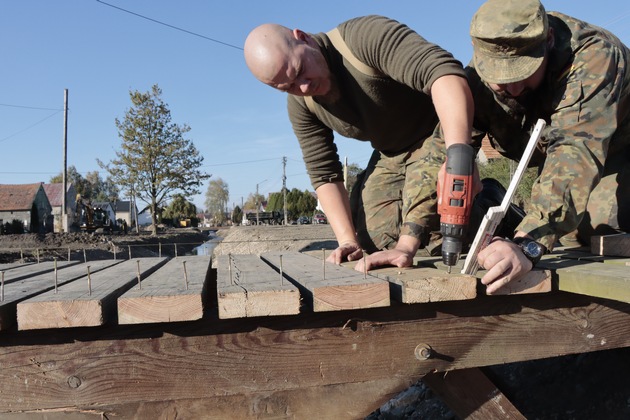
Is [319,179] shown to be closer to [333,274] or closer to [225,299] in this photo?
[333,274]

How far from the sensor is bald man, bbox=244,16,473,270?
2.51 metres

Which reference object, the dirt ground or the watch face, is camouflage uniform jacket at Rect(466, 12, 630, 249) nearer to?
the watch face

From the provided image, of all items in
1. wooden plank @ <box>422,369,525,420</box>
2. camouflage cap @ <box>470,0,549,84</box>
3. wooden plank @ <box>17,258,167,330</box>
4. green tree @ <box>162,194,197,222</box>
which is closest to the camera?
wooden plank @ <box>17,258,167,330</box>

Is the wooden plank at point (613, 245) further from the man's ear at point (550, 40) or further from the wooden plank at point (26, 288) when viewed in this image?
the wooden plank at point (26, 288)

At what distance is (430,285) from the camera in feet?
5.82

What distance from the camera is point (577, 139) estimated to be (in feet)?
7.41

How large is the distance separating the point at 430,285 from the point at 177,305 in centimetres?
84

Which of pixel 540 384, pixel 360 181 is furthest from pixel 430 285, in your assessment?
pixel 360 181

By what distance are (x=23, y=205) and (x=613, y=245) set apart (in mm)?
51248

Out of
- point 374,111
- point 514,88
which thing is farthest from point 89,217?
point 514,88

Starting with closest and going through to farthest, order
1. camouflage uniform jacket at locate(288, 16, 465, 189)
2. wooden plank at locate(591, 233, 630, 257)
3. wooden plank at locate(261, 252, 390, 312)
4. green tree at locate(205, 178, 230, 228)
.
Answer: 1. wooden plank at locate(261, 252, 390, 312)
2. wooden plank at locate(591, 233, 630, 257)
3. camouflage uniform jacket at locate(288, 16, 465, 189)
4. green tree at locate(205, 178, 230, 228)

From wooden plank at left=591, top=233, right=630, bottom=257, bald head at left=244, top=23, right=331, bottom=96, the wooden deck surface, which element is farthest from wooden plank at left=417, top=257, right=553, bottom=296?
bald head at left=244, top=23, right=331, bottom=96

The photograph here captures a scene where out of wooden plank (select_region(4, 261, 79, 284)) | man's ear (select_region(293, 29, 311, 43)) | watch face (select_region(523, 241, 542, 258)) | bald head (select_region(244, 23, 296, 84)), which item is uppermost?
man's ear (select_region(293, 29, 311, 43))

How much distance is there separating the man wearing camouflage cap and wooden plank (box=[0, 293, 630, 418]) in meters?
0.26
